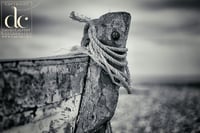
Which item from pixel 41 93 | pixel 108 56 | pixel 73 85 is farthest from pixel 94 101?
pixel 41 93

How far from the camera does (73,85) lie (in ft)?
6.14

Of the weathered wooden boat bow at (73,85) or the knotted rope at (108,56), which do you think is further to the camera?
the knotted rope at (108,56)

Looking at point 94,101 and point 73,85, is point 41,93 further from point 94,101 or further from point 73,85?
point 94,101

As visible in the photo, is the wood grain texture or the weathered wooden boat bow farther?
the wood grain texture

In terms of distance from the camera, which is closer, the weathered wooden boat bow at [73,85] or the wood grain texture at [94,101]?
the weathered wooden boat bow at [73,85]

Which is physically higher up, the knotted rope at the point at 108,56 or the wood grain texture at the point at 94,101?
the knotted rope at the point at 108,56

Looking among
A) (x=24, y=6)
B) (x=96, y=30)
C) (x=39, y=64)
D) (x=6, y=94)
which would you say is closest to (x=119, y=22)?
(x=96, y=30)

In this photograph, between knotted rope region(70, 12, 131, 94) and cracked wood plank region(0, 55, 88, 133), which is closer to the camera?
cracked wood plank region(0, 55, 88, 133)

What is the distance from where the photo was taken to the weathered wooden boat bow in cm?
146

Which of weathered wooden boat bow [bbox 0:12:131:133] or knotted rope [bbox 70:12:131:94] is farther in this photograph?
knotted rope [bbox 70:12:131:94]

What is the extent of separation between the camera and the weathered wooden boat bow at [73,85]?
1.46 m

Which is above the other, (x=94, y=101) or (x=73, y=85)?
(x=73, y=85)

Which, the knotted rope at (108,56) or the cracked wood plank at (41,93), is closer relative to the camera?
the cracked wood plank at (41,93)

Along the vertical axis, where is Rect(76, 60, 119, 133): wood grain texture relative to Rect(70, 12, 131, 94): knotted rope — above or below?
below
